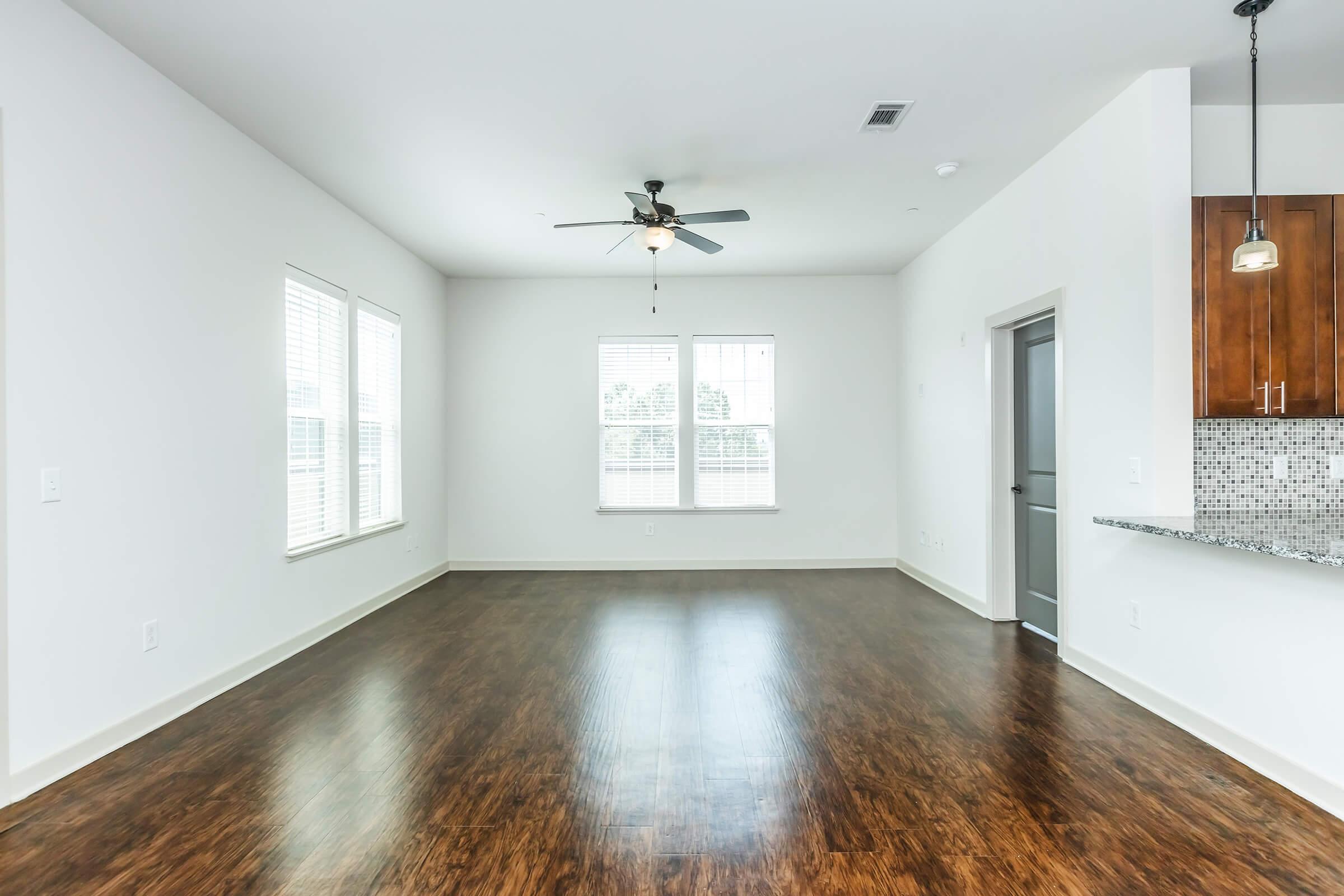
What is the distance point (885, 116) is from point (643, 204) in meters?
1.40

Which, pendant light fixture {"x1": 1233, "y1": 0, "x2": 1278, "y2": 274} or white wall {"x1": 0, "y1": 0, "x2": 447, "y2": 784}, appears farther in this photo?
pendant light fixture {"x1": 1233, "y1": 0, "x2": 1278, "y2": 274}

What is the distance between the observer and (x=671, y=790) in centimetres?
260

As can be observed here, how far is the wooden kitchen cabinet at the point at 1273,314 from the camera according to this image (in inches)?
126

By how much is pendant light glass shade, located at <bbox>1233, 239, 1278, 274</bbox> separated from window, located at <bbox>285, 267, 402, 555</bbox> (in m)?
4.95

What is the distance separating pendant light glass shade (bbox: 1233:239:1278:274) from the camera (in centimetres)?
279

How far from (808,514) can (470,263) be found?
4245 mm

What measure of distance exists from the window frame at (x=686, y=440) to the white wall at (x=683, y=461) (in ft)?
0.14

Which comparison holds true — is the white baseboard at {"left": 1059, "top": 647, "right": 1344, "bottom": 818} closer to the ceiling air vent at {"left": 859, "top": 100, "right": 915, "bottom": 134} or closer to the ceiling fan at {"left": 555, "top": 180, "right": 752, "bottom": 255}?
the ceiling air vent at {"left": 859, "top": 100, "right": 915, "bottom": 134}

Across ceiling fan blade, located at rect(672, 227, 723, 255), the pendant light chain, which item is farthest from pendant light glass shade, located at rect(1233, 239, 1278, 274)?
ceiling fan blade, located at rect(672, 227, 723, 255)

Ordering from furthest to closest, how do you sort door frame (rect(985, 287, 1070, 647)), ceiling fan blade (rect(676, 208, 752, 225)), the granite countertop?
door frame (rect(985, 287, 1070, 647)) < ceiling fan blade (rect(676, 208, 752, 225)) < the granite countertop

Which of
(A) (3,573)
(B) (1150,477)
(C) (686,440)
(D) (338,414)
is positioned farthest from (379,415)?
(B) (1150,477)

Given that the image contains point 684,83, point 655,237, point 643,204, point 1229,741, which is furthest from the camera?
point 655,237

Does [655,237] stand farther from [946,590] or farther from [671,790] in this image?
[946,590]

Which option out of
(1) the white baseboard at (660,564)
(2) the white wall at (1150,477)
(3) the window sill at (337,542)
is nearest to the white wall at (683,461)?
(1) the white baseboard at (660,564)
